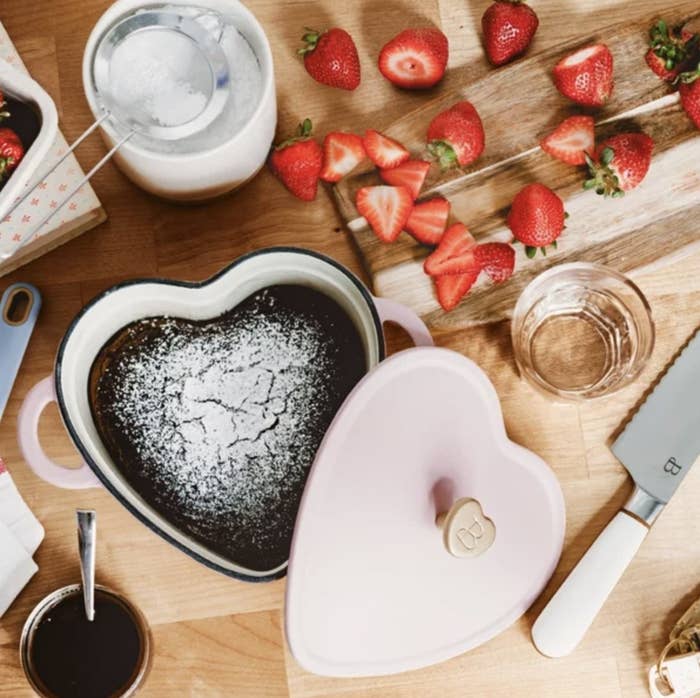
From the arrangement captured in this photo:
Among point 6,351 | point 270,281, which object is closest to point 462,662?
point 270,281

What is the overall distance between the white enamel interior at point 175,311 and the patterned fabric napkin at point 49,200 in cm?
10

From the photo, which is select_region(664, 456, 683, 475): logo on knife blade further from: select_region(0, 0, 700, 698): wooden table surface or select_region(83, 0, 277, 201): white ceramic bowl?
select_region(83, 0, 277, 201): white ceramic bowl

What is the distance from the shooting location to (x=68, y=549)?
0.94 m

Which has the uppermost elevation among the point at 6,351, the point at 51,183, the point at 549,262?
the point at 51,183

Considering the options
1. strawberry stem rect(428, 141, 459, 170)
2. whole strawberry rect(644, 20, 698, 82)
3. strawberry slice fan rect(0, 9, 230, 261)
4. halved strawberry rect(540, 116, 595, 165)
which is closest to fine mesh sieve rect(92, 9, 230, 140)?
strawberry slice fan rect(0, 9, 230, 261)

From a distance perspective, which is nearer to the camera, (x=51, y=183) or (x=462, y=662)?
(x=51, y=183)

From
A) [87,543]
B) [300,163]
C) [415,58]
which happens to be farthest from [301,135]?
[87,543]

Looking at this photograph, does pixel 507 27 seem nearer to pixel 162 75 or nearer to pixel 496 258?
pixel 496 258

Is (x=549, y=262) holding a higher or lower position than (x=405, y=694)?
higher

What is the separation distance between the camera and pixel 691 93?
935 mm

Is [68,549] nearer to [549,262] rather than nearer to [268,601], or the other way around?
[268,601]

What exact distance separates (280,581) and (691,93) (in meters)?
0.64

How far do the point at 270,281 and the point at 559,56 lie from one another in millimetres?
377

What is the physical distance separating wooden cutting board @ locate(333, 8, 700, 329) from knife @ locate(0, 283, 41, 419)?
12.8 inches
